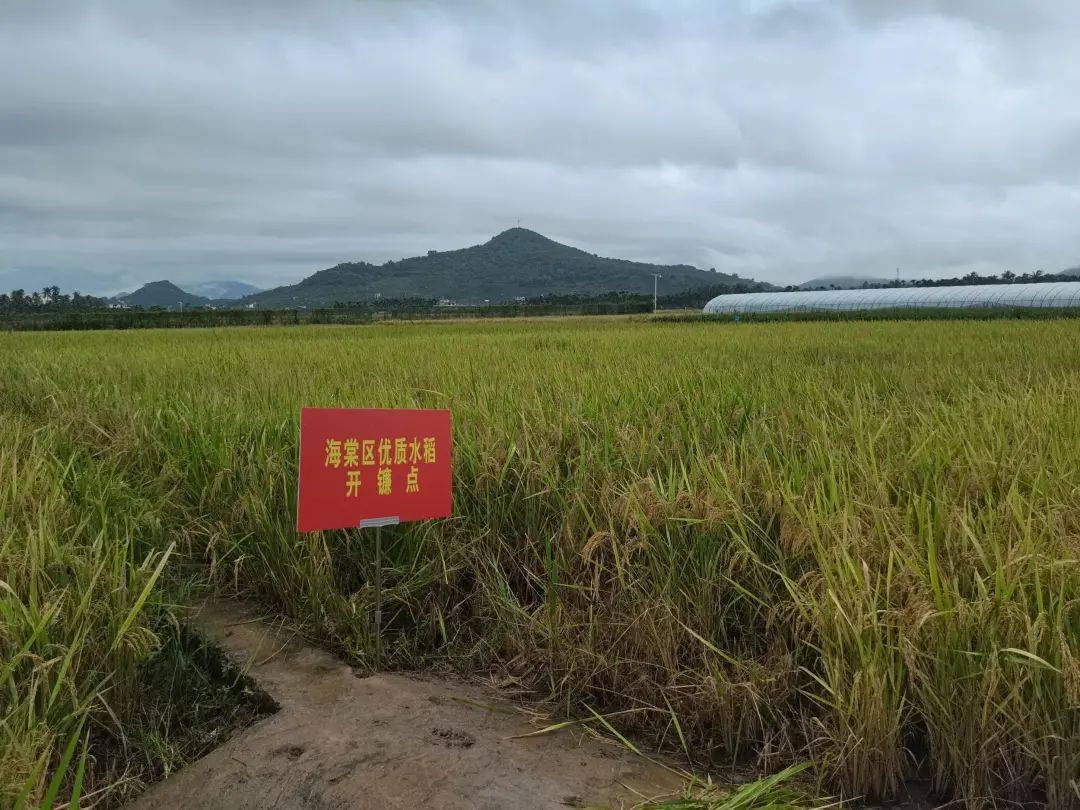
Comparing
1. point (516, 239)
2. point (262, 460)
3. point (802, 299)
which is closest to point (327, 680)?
point (262, 460)

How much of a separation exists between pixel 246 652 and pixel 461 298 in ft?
387

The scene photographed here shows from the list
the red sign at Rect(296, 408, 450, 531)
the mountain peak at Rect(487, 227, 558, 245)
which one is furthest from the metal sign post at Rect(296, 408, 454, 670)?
the mountain peak at Rect(487, 227, 558, 245)

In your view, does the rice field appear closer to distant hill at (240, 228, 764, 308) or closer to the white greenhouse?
the white greenhouse

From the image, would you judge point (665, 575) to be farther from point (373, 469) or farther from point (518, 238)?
point (518, 238)

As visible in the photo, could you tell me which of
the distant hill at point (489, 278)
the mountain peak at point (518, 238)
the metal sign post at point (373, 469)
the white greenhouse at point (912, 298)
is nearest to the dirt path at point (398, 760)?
the metal sign post at point (373, 469)

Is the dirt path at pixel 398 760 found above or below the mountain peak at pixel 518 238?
below

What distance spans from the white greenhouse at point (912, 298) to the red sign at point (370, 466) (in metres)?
30.9

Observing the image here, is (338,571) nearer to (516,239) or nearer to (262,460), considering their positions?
(262,460)

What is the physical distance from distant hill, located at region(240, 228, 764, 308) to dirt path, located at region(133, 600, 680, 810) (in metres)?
108

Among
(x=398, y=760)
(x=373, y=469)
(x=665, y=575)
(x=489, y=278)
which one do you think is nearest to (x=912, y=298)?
(x=665, y=575)

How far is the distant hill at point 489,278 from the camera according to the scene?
116250mm

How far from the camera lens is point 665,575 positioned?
200 cm

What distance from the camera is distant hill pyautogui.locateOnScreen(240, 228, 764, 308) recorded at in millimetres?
116250

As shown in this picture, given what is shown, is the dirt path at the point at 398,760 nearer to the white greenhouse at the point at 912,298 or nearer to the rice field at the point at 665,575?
the rice field at the point at 665,575
